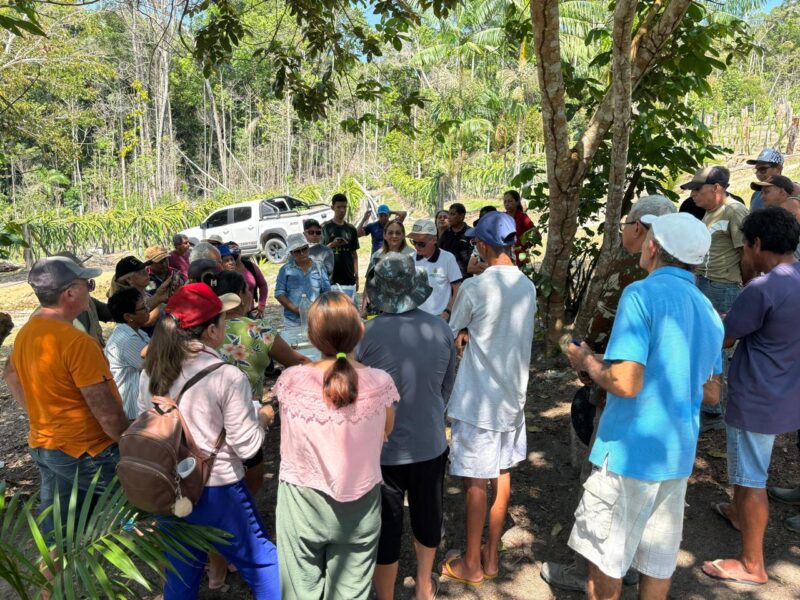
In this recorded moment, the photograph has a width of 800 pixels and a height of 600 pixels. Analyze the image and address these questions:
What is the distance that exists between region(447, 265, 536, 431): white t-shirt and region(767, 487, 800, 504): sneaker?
1846 millimetres

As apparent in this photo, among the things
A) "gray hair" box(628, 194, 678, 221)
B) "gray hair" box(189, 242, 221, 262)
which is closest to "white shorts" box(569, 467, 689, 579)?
"gray hair" box(628, 194, 678, 221)

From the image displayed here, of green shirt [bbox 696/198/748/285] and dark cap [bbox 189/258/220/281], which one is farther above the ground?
green shirt [bbox 696/198/748/285]

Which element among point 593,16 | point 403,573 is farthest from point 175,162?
point 403,573

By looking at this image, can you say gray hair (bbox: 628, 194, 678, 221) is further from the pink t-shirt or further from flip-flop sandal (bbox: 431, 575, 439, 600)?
flip-flop sandal (bbox: 431, 575, 439, 600)

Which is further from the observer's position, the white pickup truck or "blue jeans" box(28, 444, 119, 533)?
the white pickup truck

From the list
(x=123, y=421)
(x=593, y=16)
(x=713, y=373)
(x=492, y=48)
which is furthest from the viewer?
(x=492, y=48)

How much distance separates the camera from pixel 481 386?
294cm

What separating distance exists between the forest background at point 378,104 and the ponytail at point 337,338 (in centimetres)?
193

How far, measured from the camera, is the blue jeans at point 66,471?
2.67 m

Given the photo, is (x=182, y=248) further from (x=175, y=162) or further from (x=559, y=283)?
(x=175, y=162)

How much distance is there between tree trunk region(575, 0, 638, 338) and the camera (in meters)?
4.11

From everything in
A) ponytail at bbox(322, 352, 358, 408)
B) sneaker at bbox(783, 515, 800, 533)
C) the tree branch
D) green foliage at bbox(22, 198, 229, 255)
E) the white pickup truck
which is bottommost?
green foliage at bbox(22, 198, 229, 255)

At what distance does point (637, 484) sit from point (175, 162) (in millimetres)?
31941

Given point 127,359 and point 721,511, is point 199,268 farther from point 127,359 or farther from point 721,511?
point 721,511
